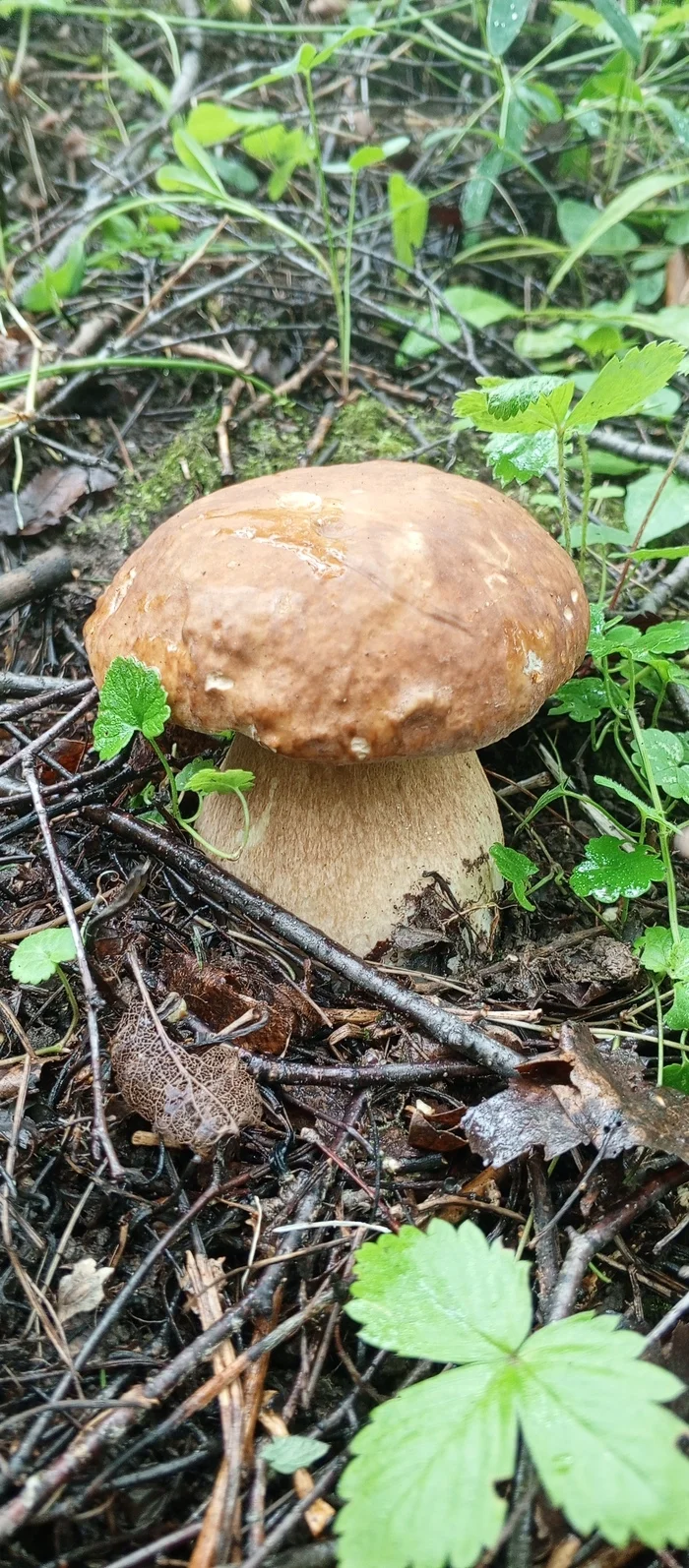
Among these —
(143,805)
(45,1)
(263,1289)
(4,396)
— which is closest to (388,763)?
(143,805)

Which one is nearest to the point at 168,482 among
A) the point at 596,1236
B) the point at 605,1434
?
the point at 596,1236

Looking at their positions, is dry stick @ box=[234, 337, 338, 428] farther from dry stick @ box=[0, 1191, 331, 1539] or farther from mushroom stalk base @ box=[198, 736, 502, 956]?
dry stick @ box=[0, 1191, 331, 1539]

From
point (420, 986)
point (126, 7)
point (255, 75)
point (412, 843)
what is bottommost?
point (420, 986)

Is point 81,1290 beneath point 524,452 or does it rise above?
beneath

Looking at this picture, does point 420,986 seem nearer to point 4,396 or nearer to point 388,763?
point 388,763

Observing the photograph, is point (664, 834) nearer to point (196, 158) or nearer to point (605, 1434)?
point (605, 1434)

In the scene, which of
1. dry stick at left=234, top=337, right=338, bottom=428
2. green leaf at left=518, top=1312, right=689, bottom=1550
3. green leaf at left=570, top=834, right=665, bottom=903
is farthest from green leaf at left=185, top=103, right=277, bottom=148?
green leaf at left=518, top=1312, right=689, bottom=1550

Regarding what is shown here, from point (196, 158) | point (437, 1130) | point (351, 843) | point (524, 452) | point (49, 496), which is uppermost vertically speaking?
point (196, 158)
